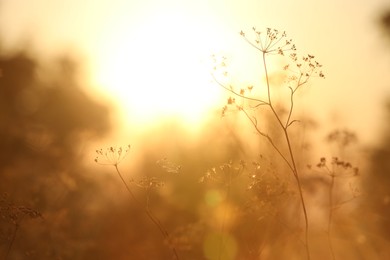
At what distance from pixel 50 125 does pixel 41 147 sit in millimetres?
3728

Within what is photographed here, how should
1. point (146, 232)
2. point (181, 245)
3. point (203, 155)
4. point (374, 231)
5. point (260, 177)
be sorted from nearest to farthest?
1. point (181, 245)
2. point (260, 177)
3. point (374, 231)
4. point (146, 232)
5. point (203, 155)

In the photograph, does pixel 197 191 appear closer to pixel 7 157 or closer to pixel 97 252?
pixel 97 252

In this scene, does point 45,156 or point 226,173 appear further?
point 45,156

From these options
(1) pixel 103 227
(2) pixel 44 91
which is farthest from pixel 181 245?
(2) pixel 44 91

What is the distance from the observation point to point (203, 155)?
21.6 metres

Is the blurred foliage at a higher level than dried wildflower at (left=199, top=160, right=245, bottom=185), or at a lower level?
higher

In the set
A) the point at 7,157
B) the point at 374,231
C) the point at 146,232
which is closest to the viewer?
the point at 374,231

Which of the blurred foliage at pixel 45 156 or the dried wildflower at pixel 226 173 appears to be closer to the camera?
the dried wildflower at pixel 226 173

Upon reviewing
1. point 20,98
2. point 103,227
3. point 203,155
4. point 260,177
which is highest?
point 20,98

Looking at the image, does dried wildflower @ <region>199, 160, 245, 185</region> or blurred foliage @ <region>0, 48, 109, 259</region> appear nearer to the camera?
dried wildflower @ <region>199, 160, 245, 185</region>

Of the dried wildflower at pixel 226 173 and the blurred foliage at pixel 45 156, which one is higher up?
the blurred foliage at pixel 45 156

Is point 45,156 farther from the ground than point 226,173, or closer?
farther from the ground

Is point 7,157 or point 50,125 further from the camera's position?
point 50,125

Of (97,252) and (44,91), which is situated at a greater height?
(44,91)
